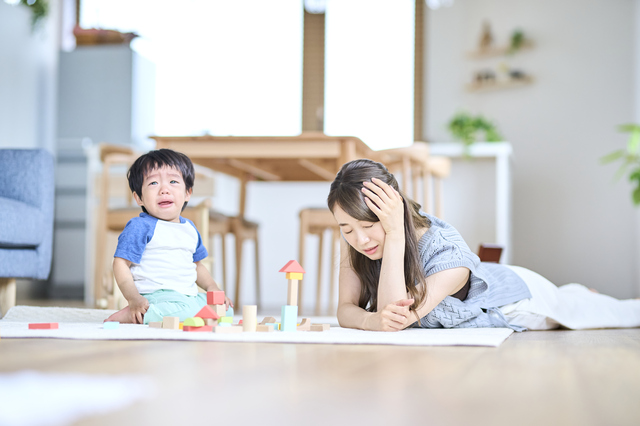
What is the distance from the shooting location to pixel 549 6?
5.29m

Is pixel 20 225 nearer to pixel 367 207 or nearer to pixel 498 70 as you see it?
pixel 367 207

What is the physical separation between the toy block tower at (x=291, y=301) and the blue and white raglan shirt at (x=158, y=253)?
379 mm

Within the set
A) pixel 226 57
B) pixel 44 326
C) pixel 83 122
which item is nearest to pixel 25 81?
pixel 83 122

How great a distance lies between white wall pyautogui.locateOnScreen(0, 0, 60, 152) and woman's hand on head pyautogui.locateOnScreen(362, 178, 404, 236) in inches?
159

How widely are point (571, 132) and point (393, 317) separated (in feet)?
14.1

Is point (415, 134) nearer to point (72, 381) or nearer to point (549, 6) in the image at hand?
point (549, 6)

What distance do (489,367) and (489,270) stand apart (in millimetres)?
858

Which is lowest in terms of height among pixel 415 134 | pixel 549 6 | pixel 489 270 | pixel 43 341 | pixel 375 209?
pixel 43 341

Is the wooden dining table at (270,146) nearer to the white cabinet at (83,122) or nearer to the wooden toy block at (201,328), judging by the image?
the wooden toy block at (201,328)

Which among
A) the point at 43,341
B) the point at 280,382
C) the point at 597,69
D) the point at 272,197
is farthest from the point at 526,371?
the point at 597,69

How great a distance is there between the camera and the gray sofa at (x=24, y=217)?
2.07 metres

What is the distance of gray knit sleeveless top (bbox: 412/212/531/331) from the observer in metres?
1.46

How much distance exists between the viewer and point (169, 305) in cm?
160

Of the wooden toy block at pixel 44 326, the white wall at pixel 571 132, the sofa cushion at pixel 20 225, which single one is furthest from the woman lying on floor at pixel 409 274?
the white wall at pixel 571 132
